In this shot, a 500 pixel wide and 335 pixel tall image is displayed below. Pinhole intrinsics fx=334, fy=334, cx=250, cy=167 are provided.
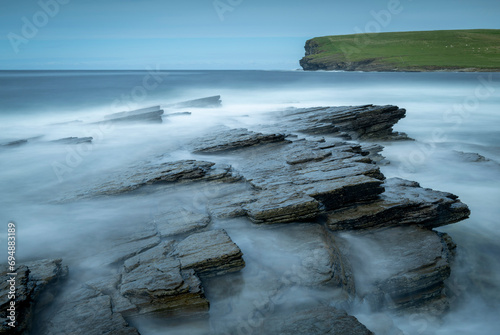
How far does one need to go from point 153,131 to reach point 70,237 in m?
13.2

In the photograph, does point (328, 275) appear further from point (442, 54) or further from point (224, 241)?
point (442, 54)

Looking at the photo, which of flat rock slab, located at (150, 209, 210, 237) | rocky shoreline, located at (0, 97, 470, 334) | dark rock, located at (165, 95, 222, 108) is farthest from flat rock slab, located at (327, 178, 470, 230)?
dark rock, located at (165, 95, 222, 108)

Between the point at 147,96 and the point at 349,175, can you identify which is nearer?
the point at 349,175

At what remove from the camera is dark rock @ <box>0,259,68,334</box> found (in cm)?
564

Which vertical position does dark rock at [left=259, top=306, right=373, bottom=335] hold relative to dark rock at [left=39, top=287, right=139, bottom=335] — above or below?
below

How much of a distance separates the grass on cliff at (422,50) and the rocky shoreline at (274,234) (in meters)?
99.7

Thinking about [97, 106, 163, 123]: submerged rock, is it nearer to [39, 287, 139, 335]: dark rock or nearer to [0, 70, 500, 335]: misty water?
[0, 70, 500, 335]: misty water

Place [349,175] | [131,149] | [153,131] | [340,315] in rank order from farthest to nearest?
[153,131] → [131,149] → [349,175] → [340,315]

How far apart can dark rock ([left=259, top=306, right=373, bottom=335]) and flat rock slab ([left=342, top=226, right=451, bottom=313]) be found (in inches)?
64.9

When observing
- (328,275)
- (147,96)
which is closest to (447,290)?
(328,275)

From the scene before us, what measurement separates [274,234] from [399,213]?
3.60m

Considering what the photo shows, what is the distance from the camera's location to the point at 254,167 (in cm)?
1245
